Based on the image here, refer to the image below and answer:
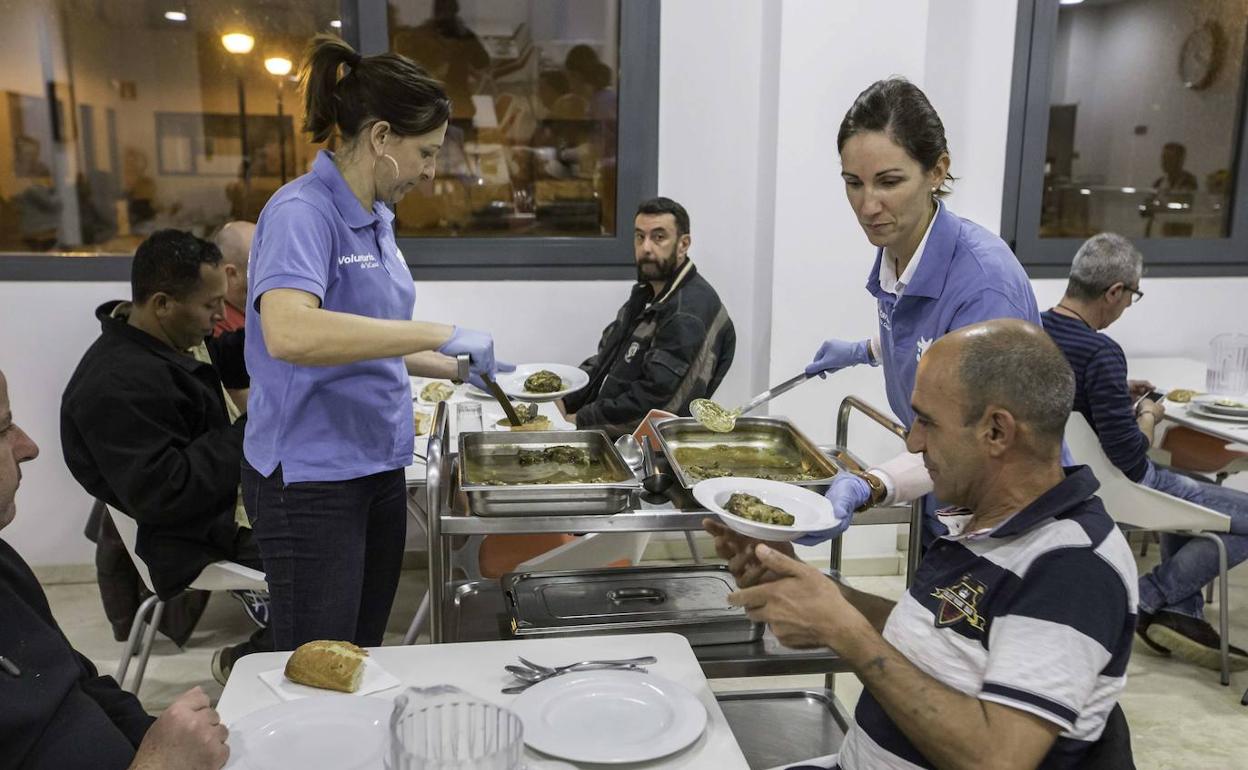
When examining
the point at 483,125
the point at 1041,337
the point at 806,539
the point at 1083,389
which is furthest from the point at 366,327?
the point at 483,125

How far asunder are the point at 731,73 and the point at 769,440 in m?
2.12

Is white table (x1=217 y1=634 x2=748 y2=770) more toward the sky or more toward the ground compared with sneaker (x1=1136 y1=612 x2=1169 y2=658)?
more toward the sky

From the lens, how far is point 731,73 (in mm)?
3885

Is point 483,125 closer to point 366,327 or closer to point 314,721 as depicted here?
point 366,327

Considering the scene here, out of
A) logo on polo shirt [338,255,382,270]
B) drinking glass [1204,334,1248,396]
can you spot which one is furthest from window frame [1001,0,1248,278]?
logo on polo shirt [338,255,382,270]

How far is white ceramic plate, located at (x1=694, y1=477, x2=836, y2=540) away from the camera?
1.61 meters

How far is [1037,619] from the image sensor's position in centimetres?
119

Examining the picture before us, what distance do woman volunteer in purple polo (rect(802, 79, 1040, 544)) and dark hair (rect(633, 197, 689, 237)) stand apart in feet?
5.61

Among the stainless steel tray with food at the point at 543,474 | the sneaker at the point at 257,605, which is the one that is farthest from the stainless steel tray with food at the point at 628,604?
the sneaker at the point at 257,605

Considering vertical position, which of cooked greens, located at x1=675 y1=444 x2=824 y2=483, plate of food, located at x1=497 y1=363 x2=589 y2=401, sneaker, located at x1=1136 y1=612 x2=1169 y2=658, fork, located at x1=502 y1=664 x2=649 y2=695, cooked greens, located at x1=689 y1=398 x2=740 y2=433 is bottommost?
sneaker, located at x1=1136 y1=612 x2=1169 y2=658

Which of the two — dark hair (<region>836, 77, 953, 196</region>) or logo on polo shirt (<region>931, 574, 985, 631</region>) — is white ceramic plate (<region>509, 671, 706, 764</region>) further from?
dark hair (<region>836, 77, 953, 196</region>)

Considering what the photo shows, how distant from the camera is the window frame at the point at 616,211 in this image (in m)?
3.82

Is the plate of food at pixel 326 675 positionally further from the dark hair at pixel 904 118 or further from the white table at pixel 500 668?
the dark hair at pixel 904 118

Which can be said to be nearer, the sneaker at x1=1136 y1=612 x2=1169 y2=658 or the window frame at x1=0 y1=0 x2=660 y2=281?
the sneaker at x1=1136 y1=612 x2=1169 y2=658
